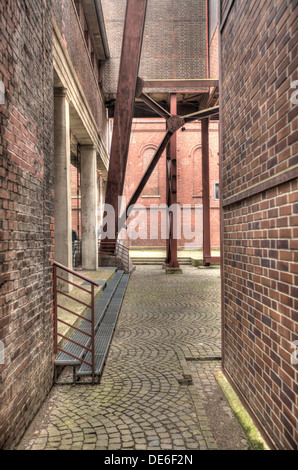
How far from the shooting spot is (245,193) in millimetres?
2594

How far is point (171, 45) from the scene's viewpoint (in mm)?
14047

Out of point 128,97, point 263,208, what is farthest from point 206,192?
point 263,208

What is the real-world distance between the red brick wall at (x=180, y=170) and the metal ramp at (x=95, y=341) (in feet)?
46.3

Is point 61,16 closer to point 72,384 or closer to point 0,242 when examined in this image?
point 0,242

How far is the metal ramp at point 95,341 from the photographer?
11.1 feet

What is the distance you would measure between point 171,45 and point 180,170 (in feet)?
29.1

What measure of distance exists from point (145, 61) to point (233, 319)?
14044mm

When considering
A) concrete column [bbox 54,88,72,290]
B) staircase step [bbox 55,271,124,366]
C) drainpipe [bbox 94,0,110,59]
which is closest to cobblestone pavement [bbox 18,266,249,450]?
staircase step [bbox 55,271,124,366]

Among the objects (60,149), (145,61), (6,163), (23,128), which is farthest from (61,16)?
Result: (145,61)

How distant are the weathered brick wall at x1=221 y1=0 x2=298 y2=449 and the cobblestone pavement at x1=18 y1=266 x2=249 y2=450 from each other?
39cm

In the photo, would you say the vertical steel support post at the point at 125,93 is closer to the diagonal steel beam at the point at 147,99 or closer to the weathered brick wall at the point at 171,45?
the diagonal steel beam at the point at 147,99

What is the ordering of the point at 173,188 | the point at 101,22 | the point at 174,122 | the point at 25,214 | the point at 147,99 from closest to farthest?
1. the point at 25,214
2. the point at 101,22
3. the point at 174,122
4. the point at 147,99
5. the point at 173,188

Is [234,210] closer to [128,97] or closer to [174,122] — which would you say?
[128,97]

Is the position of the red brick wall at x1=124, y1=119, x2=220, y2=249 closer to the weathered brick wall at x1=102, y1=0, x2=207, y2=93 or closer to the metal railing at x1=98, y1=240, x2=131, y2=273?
the weathered brick wall at x1=102, y1=0, x2=207, y2=93
